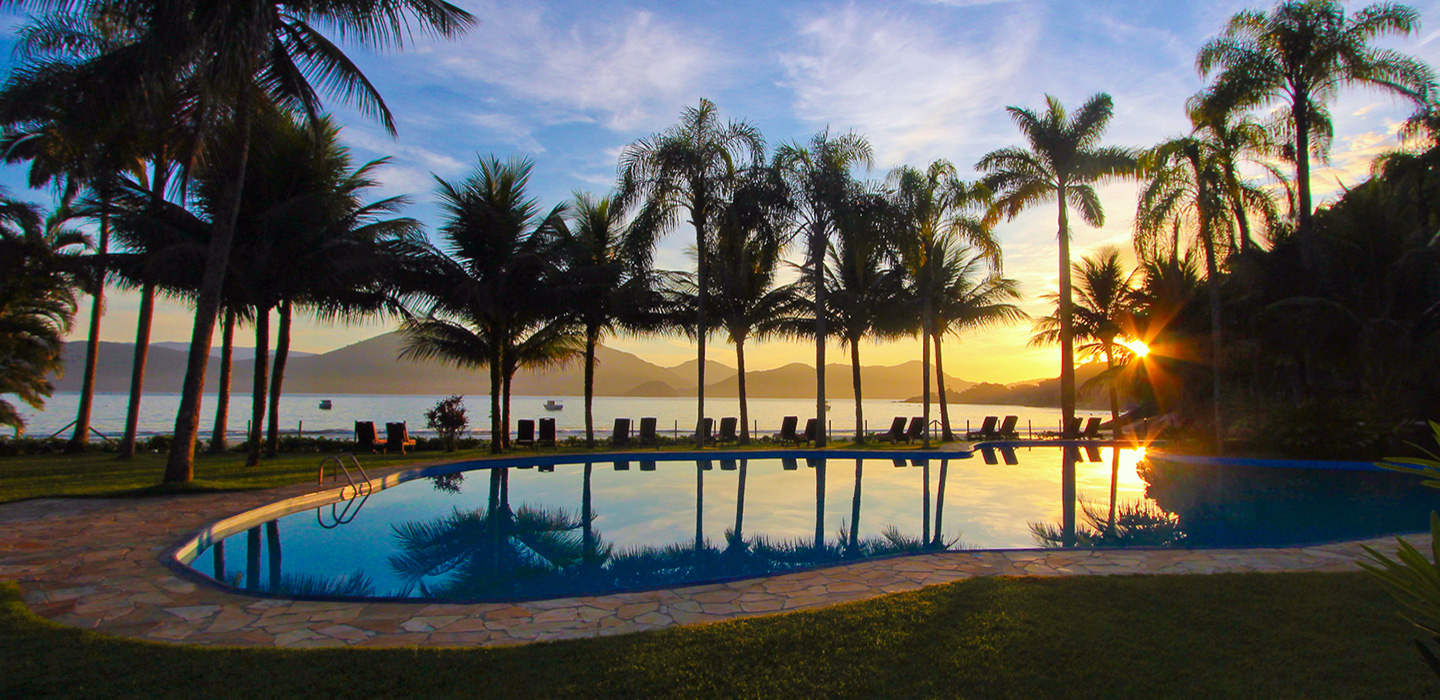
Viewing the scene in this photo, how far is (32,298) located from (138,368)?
721 cm

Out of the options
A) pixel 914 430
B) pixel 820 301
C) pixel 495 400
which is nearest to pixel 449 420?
pixel 495 400

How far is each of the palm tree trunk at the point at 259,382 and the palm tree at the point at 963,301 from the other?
698 inches

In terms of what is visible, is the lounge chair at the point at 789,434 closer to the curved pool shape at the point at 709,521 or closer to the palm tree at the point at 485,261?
the curved pool shape at the point at 709,521

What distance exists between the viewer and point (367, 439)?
16.5 m

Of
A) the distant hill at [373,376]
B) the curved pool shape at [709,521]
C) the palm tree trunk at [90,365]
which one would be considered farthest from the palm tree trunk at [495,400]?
the distant hill at [373,376]

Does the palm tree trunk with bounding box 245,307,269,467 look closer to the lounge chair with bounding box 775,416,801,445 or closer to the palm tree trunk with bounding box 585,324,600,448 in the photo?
the palm tree trunk with bounding box 585,324,600,448

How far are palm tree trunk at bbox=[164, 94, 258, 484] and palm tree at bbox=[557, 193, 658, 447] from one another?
716cm

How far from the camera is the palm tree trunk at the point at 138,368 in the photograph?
13.9 metres

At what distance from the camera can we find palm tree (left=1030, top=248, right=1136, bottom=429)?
2520 cm

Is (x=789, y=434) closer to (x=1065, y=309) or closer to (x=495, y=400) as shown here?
(x=495, y=400)

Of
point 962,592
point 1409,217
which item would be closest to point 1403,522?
point 962,592

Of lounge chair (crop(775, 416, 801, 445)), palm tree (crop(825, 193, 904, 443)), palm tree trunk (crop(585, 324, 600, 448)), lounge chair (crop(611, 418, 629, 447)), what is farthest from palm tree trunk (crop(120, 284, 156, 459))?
palm tree (crop(825, 193, 904, 443))

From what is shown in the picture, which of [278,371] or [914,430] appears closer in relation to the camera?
[278,371]

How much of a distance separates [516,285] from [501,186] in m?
2.67
